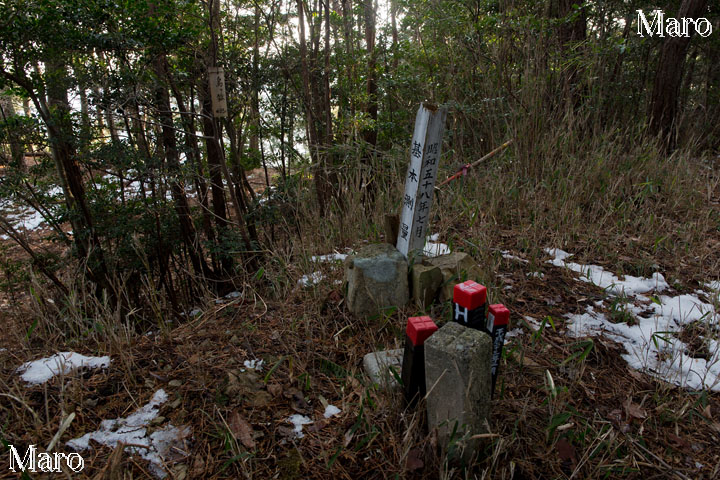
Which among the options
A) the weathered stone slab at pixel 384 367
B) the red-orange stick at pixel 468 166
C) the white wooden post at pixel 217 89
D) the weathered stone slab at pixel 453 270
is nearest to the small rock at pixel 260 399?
the weathered stone slab at pixel 384 367

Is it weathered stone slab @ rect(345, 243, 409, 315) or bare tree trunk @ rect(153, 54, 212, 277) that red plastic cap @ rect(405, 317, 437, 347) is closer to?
weathered stone slab @ rect(345, 243, 409, 315)

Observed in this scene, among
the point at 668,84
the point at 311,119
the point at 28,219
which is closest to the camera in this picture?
the point at 311,119

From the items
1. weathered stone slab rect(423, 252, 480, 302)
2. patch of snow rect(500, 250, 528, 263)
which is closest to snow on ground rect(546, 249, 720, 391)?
patch of snow rect(500, 250, 528, 263)

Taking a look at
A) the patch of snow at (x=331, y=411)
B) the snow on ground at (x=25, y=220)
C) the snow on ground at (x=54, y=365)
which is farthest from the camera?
the snow on ground at (x=25, y=220)

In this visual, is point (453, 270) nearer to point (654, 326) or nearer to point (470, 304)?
point (470, 304)

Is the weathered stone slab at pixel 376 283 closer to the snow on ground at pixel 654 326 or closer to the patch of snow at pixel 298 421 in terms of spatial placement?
the patch of snow at pixel 298 421

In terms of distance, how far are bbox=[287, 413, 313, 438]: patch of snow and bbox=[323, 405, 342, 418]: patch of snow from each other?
75 millimetres

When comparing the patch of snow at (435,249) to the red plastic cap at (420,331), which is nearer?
the red plastic cap at (420,331)

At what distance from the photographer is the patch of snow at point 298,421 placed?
160 cm

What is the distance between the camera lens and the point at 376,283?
2.25 m

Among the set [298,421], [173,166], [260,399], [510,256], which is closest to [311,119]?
[173,166]

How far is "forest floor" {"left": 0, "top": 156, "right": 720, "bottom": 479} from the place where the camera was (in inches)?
56.8

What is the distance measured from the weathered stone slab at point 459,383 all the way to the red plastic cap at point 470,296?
0.29 feet

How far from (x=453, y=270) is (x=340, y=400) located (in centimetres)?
100
